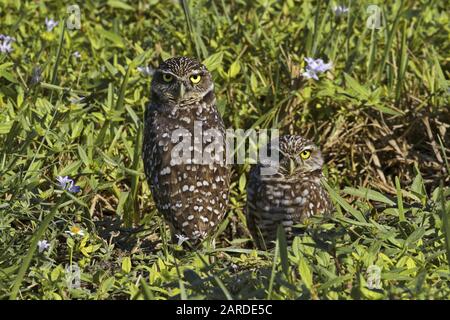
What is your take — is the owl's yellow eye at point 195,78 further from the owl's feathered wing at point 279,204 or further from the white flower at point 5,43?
the white flower at point 5,43

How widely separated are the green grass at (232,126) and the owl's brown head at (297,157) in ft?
0.93

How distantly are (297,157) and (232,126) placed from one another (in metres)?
1.10

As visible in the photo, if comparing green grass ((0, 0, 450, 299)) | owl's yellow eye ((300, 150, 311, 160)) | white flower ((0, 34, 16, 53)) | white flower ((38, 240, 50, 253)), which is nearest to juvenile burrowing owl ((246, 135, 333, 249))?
owl's yellow eye ((300, 150, 311, 160))

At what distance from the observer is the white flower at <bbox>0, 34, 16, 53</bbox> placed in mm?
Result: 7148

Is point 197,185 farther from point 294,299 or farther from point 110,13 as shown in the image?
point 110,13

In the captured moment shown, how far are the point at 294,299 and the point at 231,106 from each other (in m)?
3.15

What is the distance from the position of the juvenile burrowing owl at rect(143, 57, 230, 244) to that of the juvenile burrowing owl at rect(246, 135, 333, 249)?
0.29 metres

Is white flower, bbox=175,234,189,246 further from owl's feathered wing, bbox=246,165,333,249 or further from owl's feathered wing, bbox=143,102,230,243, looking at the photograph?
owl's feathered wing, bbox=246,165,333,249

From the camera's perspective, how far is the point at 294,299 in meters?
4.48

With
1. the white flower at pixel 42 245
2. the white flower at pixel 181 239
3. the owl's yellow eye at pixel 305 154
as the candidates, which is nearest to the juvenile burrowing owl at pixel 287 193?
the owl's yellow eye at pixel 305 154

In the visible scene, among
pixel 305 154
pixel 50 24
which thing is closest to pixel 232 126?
pixel 305 154
